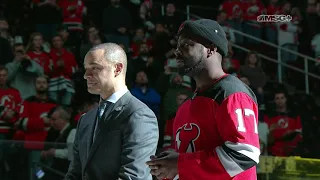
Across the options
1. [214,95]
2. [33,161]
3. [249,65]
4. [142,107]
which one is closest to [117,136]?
[142,107]

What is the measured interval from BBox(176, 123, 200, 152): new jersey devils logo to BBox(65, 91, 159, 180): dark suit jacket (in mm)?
417

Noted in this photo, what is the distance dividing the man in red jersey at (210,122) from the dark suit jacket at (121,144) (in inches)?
14.3

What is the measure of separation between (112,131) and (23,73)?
19.1 ft

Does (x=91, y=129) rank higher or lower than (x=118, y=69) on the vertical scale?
lower

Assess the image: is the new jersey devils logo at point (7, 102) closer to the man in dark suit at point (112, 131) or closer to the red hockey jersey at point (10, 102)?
the red hockey jersey at point (10, 102)

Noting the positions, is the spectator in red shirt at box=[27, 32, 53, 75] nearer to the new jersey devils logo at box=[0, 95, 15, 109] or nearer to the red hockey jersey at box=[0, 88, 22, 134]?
the red hockey jersey at box=[0, 88, 22, 134]

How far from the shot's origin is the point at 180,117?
3.01 meters

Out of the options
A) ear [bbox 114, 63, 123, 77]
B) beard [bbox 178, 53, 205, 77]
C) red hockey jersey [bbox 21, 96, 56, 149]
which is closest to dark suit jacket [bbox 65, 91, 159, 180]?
ear [bbox 114, 63, 123, 77]

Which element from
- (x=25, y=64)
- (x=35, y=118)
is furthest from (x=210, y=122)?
(x=25, y=64)

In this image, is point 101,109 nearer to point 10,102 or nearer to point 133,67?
point 10,102

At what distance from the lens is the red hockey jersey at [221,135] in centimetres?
267

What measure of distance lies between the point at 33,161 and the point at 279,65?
5.00 m

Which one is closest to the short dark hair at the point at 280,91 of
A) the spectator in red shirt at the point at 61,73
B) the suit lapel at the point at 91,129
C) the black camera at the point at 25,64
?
the spectator in red shirt at the point at 61,73

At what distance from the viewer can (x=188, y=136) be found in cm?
291
